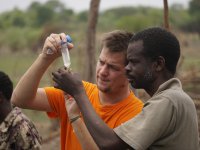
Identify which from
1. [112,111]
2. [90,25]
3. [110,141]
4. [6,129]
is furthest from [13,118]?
[90,25]

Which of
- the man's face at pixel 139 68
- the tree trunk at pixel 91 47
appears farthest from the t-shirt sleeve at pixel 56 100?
the tree trunk at pixel 91 47

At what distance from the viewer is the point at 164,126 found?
235 centimetres

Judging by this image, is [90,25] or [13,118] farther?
[90,25]

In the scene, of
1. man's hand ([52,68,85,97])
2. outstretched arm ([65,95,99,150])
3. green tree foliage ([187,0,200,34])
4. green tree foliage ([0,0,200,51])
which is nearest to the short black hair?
man's hand ([52,68,85,97])

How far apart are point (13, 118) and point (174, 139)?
181cm

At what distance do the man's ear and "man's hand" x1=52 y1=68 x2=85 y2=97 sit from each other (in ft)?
1.22

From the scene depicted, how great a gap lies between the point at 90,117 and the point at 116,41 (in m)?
0.78

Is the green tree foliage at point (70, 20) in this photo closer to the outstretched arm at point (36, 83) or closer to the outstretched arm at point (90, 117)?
the outstretched arm at point (36, 83)

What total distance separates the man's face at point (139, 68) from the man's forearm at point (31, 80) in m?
0.74

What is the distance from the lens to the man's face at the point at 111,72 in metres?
3.10

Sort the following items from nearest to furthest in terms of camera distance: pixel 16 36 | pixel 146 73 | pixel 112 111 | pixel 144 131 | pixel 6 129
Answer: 1. pixel 144 131
2. pixel 146 73
3. pixel 112 111
4. pixel 6 129
5. pixel 16 36

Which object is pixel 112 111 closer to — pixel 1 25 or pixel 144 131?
pixel 144 131

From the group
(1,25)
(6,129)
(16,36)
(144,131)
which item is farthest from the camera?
(1,25)

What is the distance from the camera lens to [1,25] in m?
48.5
